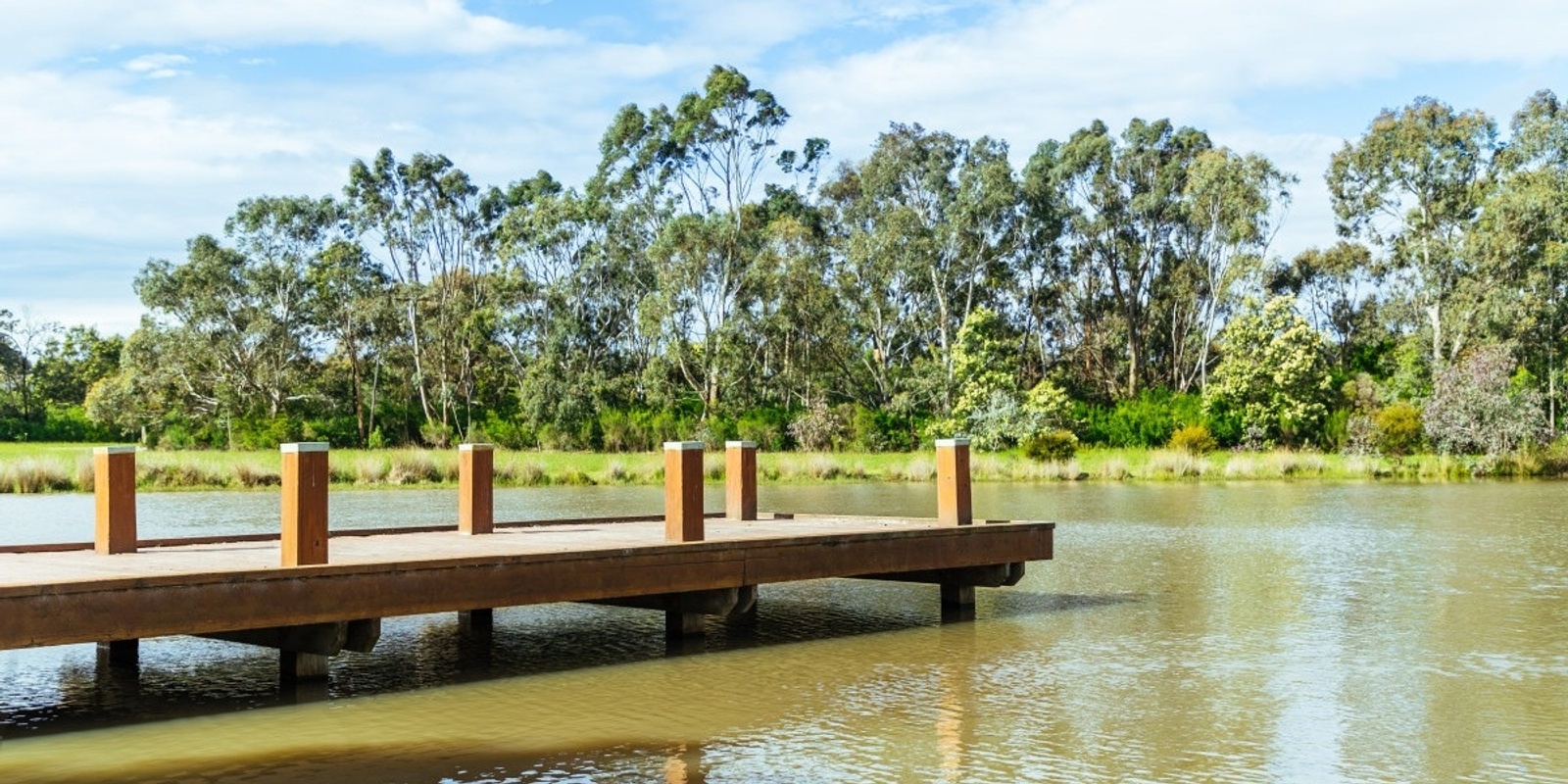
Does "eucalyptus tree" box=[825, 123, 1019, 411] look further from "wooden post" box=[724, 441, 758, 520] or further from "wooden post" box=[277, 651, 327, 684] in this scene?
"wooden post" box=[277, 651, 327, 684]

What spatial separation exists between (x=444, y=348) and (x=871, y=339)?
13.6 m

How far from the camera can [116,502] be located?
437 inches

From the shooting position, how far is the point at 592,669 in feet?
38.0

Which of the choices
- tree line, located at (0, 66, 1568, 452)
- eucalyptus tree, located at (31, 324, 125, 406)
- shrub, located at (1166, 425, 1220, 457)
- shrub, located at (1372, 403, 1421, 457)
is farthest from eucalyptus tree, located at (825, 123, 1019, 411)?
eucalyptus tree, located at (31, 324, 125, 406)

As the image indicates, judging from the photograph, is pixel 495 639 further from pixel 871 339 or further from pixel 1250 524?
pixel 871 339

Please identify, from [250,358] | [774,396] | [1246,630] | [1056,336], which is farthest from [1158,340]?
[1246,630]

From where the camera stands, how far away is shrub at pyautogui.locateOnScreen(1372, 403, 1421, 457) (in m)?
40.8

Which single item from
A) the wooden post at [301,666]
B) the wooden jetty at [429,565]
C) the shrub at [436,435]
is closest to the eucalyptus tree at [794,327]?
the shrub at [436,435]

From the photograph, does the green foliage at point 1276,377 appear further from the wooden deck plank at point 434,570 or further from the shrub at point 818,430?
the wooden deck plank at point 434,570

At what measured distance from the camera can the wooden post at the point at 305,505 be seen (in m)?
9.78

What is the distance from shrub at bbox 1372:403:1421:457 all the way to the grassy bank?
755 millimetres

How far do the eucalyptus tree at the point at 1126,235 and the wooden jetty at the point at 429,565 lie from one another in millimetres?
39356

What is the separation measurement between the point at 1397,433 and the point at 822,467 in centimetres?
1431

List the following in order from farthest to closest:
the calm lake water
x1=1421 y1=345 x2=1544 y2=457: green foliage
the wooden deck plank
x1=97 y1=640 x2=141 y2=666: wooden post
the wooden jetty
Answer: x1=1421 y1=345 x2=1544 y2=457: green foliage < x1=97 y1=640 x2=141 y2=666: wooden post < the wooden jetty < the wooden deck plank < the calm lake water
